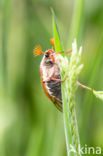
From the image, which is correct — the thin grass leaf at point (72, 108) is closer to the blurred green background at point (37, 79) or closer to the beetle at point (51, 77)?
the beetle at point (51, 77)

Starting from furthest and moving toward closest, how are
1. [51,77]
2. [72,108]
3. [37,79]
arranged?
[37,79], [51,77], [72,108]

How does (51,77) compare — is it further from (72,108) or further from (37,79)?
(37,79)

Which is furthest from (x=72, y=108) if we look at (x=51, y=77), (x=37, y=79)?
(x=37, y=79)

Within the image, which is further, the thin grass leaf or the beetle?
the beetle

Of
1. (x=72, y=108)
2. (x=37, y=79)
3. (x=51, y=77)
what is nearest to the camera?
(x=72, y=108)

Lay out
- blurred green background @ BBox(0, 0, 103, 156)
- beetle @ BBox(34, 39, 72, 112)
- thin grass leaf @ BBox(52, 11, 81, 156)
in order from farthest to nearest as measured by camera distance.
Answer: blurred green background @ BBox(0, 0, 103, 156) → beetle @ BBox(34, 39, 72, 112) → thin grass leaf @ BBox(52, 11, 81, 156)

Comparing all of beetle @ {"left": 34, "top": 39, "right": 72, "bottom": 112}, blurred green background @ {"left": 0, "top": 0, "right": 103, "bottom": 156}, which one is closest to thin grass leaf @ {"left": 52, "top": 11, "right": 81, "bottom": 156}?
beetle @ {"left": 34, "top": 39, "right": 72, "bottom": 112}

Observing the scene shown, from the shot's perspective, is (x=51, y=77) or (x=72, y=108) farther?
(x=51, y=77)

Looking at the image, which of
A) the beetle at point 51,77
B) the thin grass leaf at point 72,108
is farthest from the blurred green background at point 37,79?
the thin grass leaf at point 72,108

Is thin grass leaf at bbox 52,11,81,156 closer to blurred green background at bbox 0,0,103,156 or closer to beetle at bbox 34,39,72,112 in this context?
beetle at bbox 34,39,72,112

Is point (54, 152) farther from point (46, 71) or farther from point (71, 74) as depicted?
point (71, 74)
